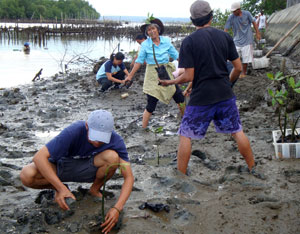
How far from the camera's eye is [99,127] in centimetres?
272

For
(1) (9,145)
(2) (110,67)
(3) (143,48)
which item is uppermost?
(3) (143,48)

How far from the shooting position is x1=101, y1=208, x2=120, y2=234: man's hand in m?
2.66

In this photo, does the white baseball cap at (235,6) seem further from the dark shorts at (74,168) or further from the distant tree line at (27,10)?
the distant tree line at (27,10)

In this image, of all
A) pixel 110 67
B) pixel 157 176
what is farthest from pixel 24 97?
pixel 157 176

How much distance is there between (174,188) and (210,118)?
0.74 meters

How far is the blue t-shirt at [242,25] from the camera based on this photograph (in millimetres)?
8023

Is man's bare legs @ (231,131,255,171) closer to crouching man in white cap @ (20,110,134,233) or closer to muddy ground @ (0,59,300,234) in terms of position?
muddy ground @ (0,59,300,234)

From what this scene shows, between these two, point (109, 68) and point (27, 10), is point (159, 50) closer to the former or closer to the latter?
point (109, 68)

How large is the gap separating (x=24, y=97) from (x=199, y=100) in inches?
245

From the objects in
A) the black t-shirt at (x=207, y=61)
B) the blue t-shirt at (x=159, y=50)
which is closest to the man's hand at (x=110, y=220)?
the black t-shirt at (x=207, y=61)

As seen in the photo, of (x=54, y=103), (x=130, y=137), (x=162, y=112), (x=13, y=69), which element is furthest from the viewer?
(x=13, y=69)

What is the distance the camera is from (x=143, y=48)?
5176mm

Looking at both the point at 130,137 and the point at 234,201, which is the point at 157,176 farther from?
the point at 130,137

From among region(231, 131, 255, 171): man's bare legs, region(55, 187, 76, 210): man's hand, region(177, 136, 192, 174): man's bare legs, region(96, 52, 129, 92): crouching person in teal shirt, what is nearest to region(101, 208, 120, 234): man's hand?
region(55, 187, 76, 210): man's hand
